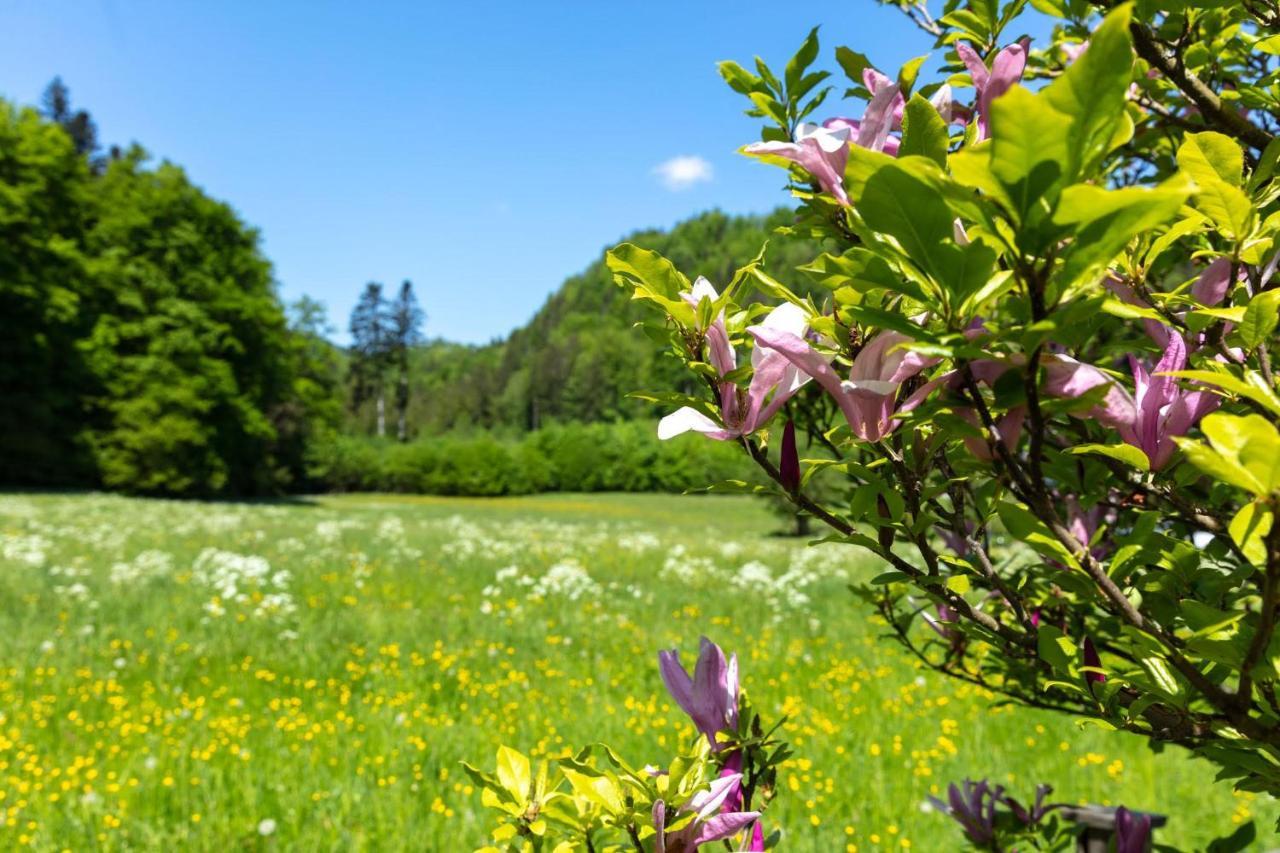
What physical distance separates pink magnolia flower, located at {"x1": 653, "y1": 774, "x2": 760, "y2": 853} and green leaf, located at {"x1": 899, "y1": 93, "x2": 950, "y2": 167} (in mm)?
819

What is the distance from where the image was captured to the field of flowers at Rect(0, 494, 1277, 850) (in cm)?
372

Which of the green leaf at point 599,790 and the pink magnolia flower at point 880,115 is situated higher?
the pink magnolia flower at point 880,115

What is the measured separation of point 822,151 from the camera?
2.92ft

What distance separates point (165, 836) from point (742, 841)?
3.53 metres

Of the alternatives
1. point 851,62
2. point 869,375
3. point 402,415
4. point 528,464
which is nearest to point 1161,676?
point 869,375

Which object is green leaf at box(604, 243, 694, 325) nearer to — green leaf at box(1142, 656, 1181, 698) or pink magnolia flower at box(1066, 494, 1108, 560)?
green leaf at box(1142, 656, 1181, 698)

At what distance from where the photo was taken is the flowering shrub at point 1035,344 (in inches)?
21.4

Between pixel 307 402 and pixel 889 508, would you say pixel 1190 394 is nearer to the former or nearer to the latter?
pixel 889 508

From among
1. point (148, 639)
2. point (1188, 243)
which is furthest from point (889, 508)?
point (148, 639)

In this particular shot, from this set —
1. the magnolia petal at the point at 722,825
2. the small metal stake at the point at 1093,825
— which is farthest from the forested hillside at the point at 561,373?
the magnolia petal at the point at 722,825

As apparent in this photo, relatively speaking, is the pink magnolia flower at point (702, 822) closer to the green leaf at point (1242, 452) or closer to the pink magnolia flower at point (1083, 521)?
the green leaf at point (1242, 452)

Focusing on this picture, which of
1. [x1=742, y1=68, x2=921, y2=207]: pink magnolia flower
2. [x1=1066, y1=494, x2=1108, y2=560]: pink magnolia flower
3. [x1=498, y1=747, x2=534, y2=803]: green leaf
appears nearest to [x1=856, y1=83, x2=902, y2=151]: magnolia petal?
[x1=742, y1=68, x2=921, y2=207]: pink magnolia flower

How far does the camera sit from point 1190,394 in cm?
83

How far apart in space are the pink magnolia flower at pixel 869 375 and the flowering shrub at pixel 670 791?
43 cm
